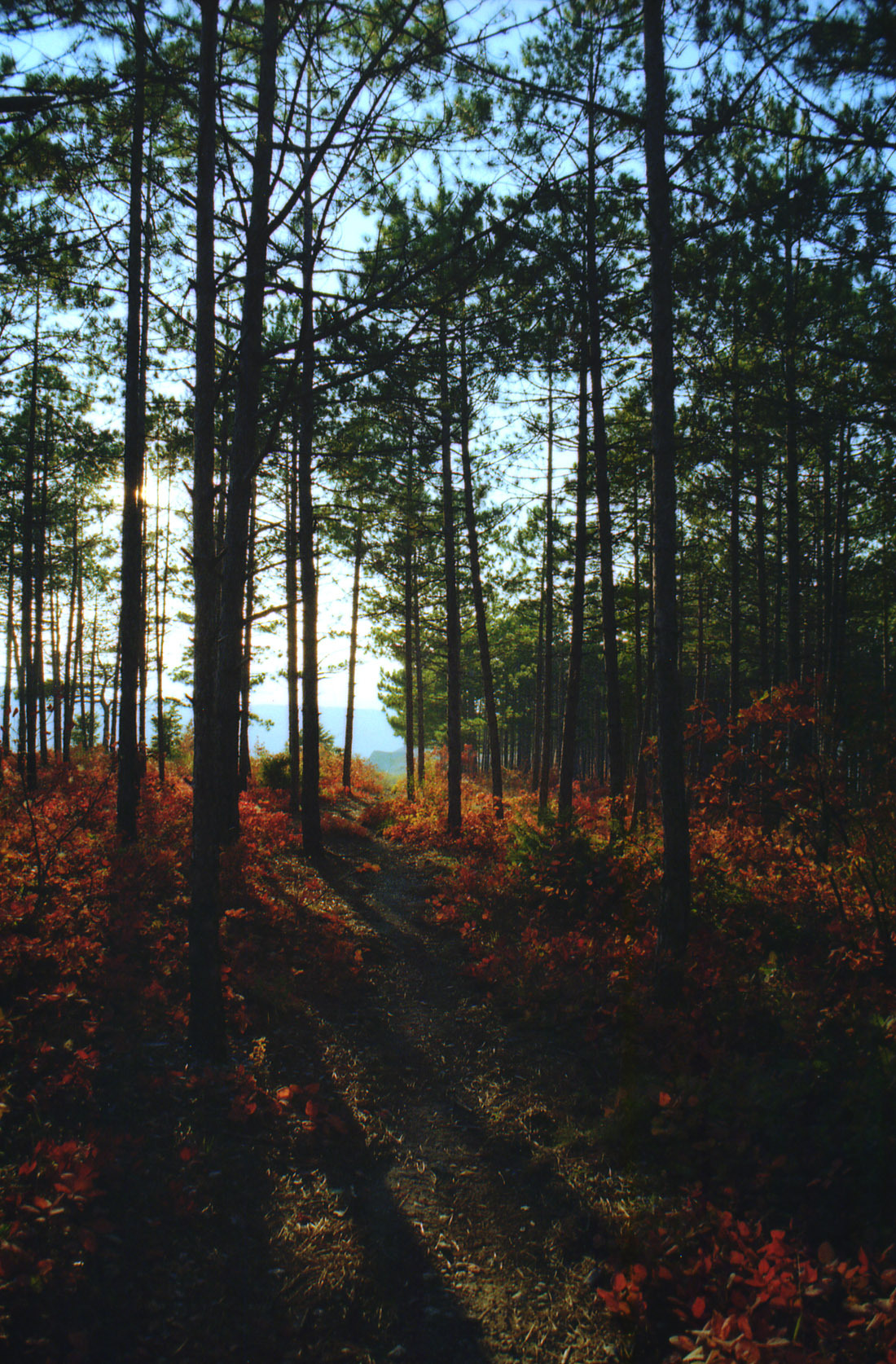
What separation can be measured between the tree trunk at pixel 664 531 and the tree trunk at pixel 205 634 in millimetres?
4132

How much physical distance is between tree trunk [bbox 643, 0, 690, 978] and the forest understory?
0.72m

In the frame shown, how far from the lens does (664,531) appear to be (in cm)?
658

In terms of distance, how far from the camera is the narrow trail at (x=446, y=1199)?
331 centimetres

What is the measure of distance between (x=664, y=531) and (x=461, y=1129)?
5654 mm

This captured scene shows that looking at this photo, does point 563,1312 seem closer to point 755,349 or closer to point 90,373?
point 755,349

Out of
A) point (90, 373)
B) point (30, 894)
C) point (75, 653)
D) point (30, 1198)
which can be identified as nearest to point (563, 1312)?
point (30, 1198)

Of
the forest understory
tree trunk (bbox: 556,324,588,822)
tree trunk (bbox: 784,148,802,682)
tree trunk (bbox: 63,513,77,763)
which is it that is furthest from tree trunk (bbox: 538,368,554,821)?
tree trunk (bbox: 63,513,77,763)

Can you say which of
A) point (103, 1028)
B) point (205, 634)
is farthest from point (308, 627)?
point (103, 1028)

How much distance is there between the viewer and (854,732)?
20.8ft

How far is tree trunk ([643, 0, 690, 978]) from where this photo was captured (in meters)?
6.40

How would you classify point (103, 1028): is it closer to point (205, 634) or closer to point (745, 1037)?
point (205, 634)

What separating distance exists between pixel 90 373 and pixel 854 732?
12372 millimetres

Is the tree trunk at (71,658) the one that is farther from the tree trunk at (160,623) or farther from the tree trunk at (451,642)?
the tree trunk at (451,642)

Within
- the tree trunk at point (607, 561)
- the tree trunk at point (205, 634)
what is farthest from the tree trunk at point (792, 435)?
the tree trunk at point (205, 634)
